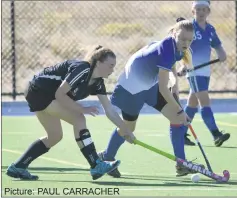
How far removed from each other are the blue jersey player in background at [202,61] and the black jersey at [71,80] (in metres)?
3.00

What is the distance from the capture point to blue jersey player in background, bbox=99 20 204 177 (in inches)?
352

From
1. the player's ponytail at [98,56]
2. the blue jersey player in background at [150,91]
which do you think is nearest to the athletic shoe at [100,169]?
the blue jersey player in background at [150,91]

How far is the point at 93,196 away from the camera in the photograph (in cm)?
813

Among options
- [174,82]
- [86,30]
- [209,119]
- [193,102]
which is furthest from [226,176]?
[86,30]

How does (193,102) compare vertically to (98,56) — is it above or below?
below

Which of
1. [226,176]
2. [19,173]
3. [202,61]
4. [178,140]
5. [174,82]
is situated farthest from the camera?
[202,61]

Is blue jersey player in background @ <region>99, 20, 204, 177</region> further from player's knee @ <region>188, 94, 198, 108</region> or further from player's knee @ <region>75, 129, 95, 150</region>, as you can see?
player's knee @ <region>188, 94, 198, 108</region>

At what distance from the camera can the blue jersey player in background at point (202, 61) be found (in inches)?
453

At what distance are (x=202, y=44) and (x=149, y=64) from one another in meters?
2.70

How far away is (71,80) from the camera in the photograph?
848 cm

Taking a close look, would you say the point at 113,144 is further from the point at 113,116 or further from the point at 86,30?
the point at 86,30

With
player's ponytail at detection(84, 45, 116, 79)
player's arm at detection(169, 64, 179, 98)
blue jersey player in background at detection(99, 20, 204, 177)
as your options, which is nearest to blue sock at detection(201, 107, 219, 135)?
player's arm at detection(169, 64, 179, 98)

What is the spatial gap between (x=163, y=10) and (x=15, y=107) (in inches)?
369

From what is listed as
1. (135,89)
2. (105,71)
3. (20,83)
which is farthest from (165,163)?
(20,83)
